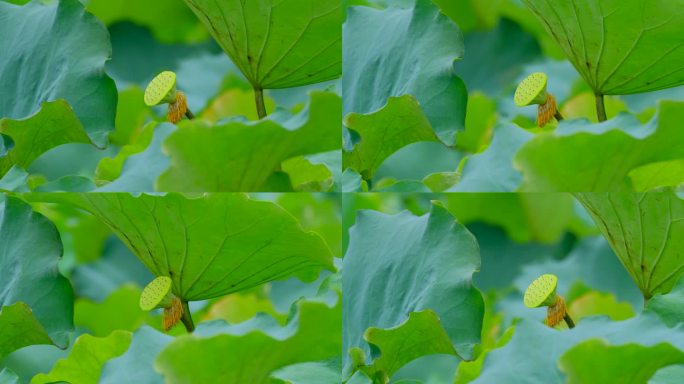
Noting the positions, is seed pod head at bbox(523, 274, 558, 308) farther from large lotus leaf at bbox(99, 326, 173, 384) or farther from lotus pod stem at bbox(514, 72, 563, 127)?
large lotus leaf at bbox(99, 326, 173, 384)

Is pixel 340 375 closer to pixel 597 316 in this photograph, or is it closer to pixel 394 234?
pixel 394 234

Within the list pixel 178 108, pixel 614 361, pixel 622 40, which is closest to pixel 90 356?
pixel 178 108

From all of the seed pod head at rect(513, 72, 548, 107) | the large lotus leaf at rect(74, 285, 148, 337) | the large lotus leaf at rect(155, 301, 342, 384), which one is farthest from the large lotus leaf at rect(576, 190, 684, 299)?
the large lotus leaf at rect(74, 285, 148, 337)

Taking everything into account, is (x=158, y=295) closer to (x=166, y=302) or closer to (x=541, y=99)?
(x=166, y=302)

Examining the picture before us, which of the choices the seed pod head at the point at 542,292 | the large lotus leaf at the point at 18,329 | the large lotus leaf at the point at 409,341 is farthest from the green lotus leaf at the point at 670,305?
the large lotus leaf at the point at 18,329

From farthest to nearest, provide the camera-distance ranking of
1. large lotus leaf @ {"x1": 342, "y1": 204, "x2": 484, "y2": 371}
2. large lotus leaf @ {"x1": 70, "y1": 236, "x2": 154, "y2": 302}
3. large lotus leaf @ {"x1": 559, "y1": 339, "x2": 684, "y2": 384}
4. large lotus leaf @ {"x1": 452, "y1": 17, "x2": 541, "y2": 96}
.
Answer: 1. large lotus leaf @ {"x1": 70, "y1": 236, "x2": 154, "y2": 302}
2. large lotus leaf @ {"x1": 452, "y1": 17, "x2": 541, "y2": 96}
3. large lotus leaf @ {"x1": 342, "y1": 204, "x2": 484, "y2": 371}
4. large lotus leaf @ {"x1": 559, "y1": 339, "x2": 684, "y2": 384}

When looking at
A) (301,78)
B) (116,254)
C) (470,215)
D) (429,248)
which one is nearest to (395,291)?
(429,248)

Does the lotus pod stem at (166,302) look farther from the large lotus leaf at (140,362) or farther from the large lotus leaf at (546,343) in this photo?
the large lotus leaf at (546,343)
